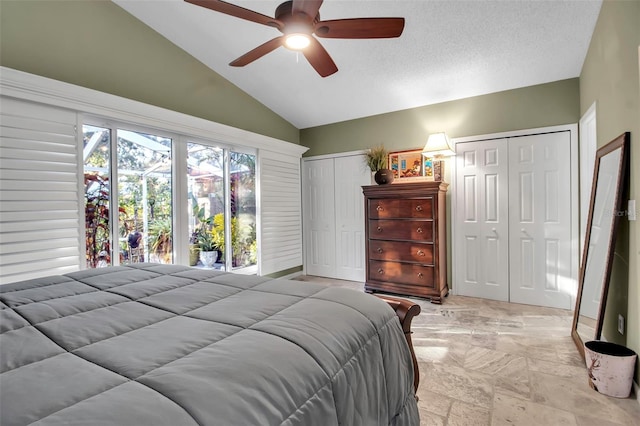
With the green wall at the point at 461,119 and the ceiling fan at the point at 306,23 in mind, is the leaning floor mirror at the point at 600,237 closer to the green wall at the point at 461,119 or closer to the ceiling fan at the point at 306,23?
the green wall at the point at 461,119

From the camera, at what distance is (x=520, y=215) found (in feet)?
12.2

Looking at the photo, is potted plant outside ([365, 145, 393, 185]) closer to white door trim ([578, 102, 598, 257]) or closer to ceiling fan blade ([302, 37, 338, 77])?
ceiling fan blade ([302, 37, 338, 77])

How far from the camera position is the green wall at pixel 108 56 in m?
2.52

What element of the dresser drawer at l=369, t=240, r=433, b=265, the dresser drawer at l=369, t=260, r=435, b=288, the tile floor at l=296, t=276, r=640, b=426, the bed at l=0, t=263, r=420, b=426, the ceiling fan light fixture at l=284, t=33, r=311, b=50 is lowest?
the tile floor at l=296, t=276, r=640, b=426

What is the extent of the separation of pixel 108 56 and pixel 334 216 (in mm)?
3390

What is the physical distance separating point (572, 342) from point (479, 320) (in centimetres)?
74

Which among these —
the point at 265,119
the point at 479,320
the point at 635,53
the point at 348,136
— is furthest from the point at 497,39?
the point at 265,119

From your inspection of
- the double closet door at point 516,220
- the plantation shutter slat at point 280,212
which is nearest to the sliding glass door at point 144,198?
the plantation shutter slat at point 280,212

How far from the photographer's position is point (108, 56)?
9.89ft

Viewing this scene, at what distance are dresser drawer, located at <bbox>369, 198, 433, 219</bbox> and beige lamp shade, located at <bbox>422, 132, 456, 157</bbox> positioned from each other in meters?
0.59

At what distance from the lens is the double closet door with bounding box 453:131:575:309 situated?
3.53m

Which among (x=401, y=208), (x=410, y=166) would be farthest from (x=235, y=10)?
(x=410, y=166)

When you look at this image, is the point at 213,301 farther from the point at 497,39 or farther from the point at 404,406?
the point at 497,39

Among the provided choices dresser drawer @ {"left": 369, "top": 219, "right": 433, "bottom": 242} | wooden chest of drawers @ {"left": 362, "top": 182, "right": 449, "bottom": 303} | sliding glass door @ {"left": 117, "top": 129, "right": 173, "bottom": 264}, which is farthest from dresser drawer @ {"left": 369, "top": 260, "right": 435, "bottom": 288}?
sliding glass door @ {"left": 117, "top": 129, "right": 173, "bottom": 264}
